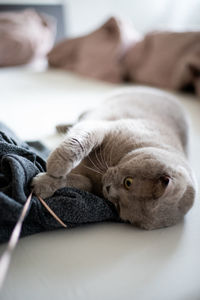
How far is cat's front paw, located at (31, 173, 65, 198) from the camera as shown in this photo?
29.4 inches

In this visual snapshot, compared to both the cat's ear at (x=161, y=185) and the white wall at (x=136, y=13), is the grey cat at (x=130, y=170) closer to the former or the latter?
the cat's ear at (x=161, y=185)

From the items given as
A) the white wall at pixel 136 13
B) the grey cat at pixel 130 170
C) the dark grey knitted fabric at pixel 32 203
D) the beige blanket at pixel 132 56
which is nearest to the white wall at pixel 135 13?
the white wall at pixel 136 13

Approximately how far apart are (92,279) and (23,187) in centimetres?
28

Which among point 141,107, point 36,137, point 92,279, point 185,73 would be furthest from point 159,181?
point 185,73

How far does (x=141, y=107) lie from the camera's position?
1247 millimetres

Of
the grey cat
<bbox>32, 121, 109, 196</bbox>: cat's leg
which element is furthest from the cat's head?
<bbox>32, 121, 109, 196</bbox>: cat's leg

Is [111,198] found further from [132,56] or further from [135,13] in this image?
[135,13]

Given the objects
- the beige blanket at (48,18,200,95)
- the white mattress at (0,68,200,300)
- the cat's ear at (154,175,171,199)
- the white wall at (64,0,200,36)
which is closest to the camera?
the white mattress at (0,68,200,300)

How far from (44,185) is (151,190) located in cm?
28

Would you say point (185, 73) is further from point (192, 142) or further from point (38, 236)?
point (38, 236)

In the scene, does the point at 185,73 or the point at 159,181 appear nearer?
the point at 159,181

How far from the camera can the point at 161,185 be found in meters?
0.76

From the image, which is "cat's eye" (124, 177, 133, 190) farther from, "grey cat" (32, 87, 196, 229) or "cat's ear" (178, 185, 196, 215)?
"cat's ear" (178, 185, 196, 215)

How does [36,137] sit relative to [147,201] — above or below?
below
